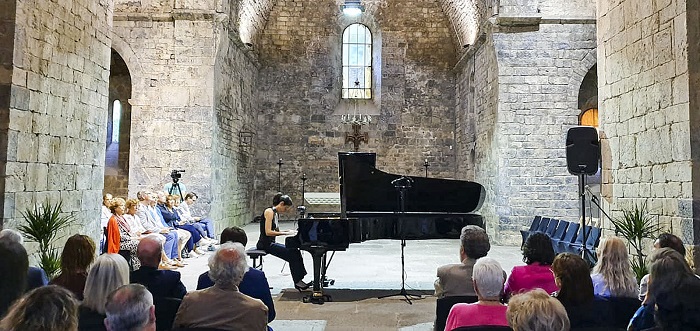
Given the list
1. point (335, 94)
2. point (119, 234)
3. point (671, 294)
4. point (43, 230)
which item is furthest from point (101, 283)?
point (335, 94)

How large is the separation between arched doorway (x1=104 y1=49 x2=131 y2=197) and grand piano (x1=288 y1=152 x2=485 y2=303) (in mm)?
8642

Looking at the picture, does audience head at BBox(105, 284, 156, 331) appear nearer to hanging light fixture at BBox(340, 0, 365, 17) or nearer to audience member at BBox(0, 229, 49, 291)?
audience member at BBox(0, 229, 49, 291)

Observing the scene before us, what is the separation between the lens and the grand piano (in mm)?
5004

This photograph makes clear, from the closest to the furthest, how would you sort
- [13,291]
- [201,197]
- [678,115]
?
[13,291]
[678,115]
[201,197]

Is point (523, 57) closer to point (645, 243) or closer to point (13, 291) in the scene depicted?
point (645, 243)

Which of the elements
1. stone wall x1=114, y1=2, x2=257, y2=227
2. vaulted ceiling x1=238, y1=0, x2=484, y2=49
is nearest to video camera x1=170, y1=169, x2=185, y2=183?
stone wall x1=114, y1=2, x2=257, y2=227

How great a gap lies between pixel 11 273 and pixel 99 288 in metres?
0.68

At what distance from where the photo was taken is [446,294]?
123 inches

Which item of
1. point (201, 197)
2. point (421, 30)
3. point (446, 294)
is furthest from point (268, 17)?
point (446, 294)

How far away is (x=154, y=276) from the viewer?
9.04ft

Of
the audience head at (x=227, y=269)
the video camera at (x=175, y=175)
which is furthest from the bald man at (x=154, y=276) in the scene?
the video camera at (x=175, y=175)

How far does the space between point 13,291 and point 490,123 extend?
9449 mm

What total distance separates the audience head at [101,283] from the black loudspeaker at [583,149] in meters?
5.19

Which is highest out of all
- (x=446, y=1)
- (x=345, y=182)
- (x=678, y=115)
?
(x=446, y=1)
